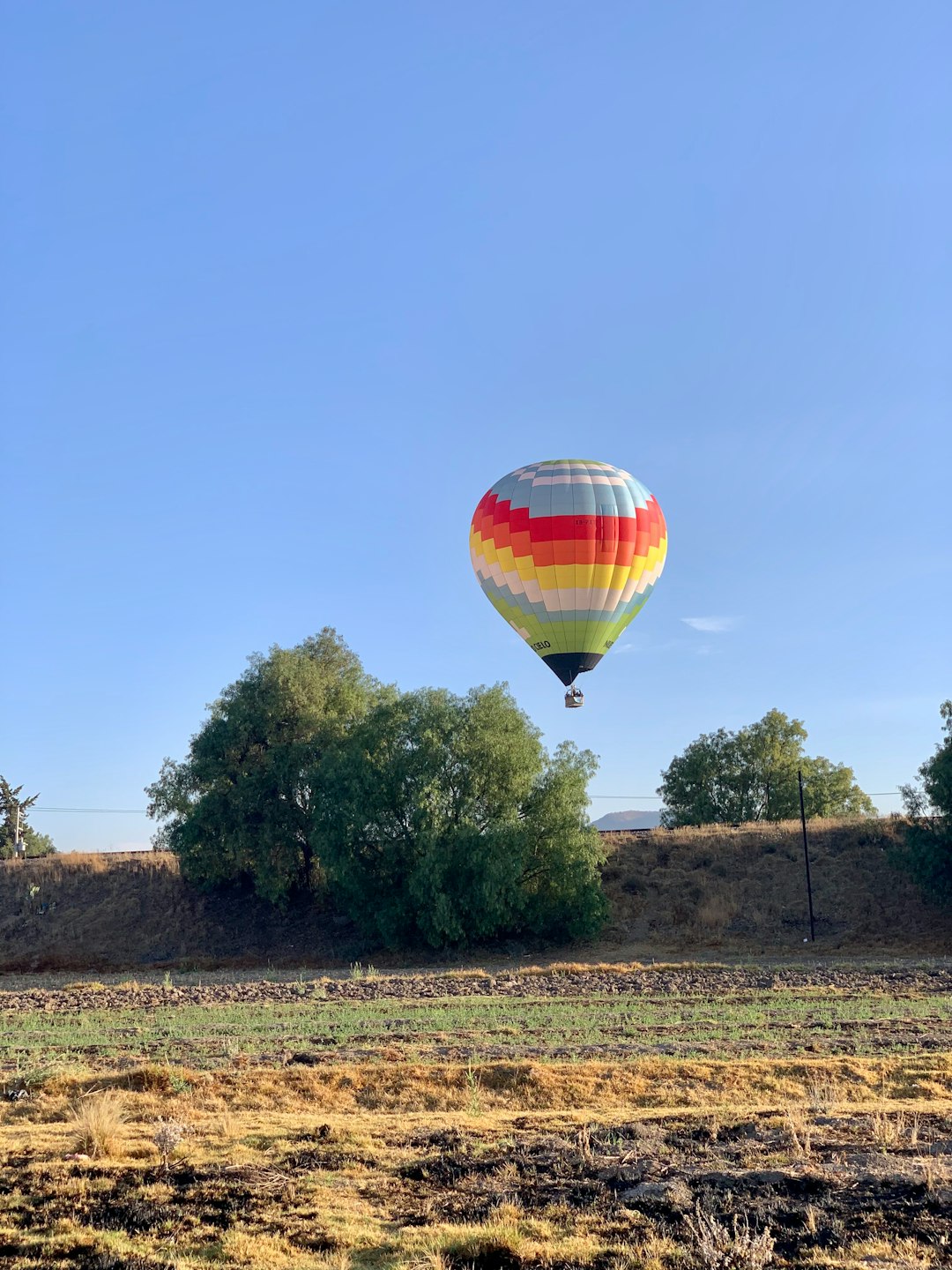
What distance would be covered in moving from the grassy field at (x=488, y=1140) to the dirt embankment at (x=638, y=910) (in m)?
20.3

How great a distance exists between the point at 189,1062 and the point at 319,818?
28.7m

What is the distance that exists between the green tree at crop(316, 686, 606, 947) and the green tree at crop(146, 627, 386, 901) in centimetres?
426

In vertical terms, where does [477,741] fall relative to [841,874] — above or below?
above

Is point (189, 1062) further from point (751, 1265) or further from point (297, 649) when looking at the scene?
point (297, 649)

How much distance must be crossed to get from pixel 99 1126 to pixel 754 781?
212 feet

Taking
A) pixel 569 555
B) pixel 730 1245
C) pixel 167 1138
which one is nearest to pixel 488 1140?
pixel 167 1138

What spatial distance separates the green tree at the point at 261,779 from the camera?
5131 centimetres

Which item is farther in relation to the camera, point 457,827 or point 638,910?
point 638,910

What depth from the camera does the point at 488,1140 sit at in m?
13.2


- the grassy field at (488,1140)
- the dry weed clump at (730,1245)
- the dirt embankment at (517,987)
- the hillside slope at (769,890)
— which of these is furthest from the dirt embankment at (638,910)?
the dry weed clump at (730,1245)

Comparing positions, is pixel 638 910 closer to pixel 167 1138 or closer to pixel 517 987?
pixel 517 987

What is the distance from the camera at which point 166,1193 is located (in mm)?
11281

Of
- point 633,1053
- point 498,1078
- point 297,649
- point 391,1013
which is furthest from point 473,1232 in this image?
point 297,649

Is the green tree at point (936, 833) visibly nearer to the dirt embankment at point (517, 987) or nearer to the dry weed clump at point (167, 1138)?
the dirt embankment at point (517, 987)
